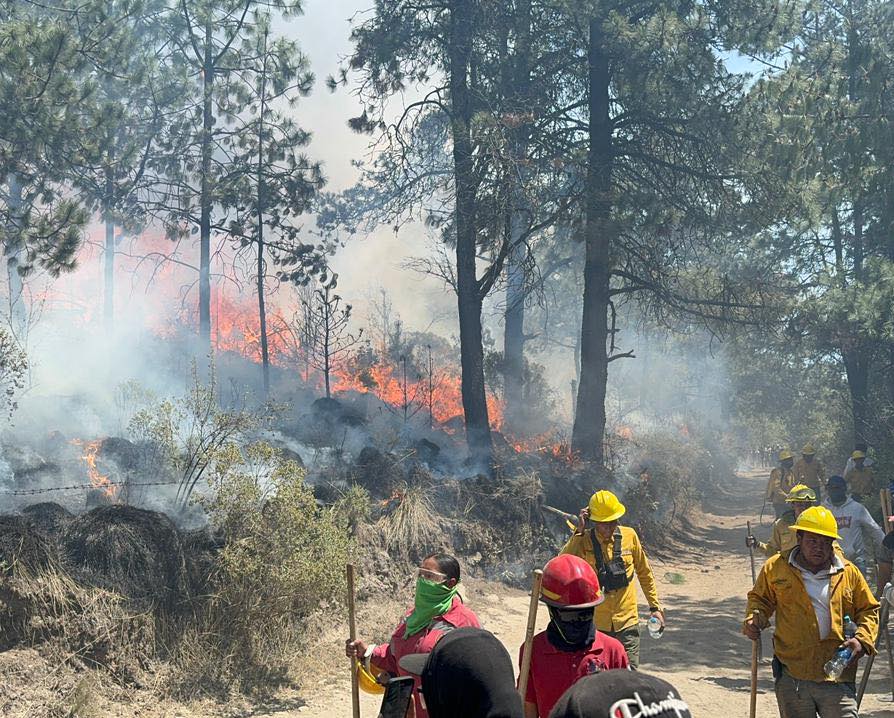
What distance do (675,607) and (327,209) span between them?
1667 cm

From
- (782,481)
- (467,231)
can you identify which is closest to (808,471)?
(782,481)

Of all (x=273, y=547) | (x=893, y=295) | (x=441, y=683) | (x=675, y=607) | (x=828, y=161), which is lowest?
(x=675, y=607)

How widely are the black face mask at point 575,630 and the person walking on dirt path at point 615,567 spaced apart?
8.82 feet

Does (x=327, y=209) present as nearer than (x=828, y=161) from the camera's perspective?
No

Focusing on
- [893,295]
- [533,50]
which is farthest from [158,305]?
[893,295]

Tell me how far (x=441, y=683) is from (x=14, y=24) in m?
12.0

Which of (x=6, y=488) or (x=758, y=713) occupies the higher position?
(x=6, y=488)

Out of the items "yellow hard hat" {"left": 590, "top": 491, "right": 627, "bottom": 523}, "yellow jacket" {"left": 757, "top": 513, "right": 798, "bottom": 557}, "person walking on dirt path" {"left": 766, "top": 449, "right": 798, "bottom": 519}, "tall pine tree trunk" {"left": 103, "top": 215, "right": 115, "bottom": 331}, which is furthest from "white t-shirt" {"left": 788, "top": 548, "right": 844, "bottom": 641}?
"tall pine tree trunk" {"left": 103, "top": 215, "right": 115, "bottom": 331}

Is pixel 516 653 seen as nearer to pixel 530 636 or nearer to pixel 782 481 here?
pixel 782 481

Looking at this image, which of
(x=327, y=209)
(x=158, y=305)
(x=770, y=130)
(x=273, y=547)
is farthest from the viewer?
(x=158, y=305)

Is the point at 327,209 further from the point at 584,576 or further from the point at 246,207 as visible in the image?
the point at 584,576

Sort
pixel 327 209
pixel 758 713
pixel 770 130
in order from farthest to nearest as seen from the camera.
A: 1. pixel 327 209
2. pixel 770 130
3. pixel 758 713

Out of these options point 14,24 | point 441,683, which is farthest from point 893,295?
point 441,683

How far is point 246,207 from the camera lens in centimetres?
2323
